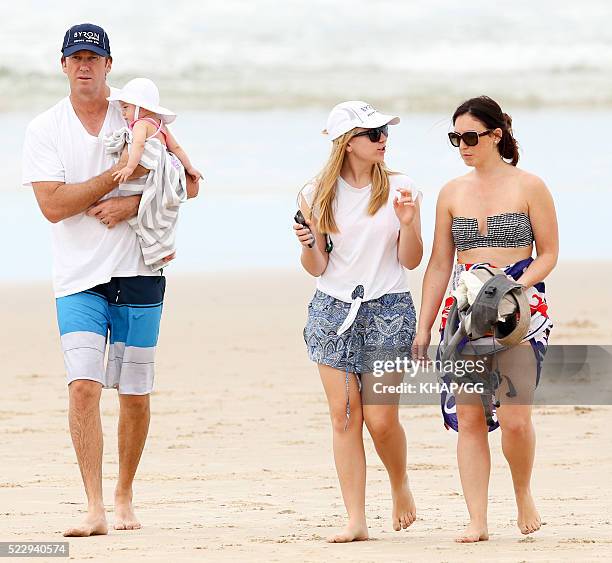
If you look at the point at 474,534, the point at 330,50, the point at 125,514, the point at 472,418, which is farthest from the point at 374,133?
the point at 330,50

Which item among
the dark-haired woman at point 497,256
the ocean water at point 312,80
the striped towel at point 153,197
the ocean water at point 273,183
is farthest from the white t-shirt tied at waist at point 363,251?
the ocean water at point 312,80

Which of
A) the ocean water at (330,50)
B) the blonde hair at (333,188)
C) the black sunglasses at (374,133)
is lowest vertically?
the blonde hair at (333,188)

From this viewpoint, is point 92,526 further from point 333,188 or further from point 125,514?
point 333,188

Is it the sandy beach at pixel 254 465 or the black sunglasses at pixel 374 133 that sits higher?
the black sunglasses at pixel 374 133

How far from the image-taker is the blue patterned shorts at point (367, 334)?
591 centimetres

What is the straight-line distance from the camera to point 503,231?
5.73m

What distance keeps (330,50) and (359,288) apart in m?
33.2

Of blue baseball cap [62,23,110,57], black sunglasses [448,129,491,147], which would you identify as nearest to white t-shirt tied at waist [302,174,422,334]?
black sunglasses [448,129,491,147]

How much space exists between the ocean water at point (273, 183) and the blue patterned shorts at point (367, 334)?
752cm

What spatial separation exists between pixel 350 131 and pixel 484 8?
36.2m

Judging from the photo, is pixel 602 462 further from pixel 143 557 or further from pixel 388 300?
pixel 143 557

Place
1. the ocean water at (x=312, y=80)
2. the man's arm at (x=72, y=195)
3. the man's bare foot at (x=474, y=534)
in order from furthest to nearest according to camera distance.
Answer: the ocean water at (x=312, y=80)
the man's arm at (x=72, y=195)
the man's bare foot at (x=474, y=534)

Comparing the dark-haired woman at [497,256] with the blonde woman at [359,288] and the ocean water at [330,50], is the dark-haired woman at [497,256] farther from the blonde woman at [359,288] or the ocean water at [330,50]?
the ocean water at [330,50]

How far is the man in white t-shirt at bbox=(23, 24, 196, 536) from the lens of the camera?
6.01 m
